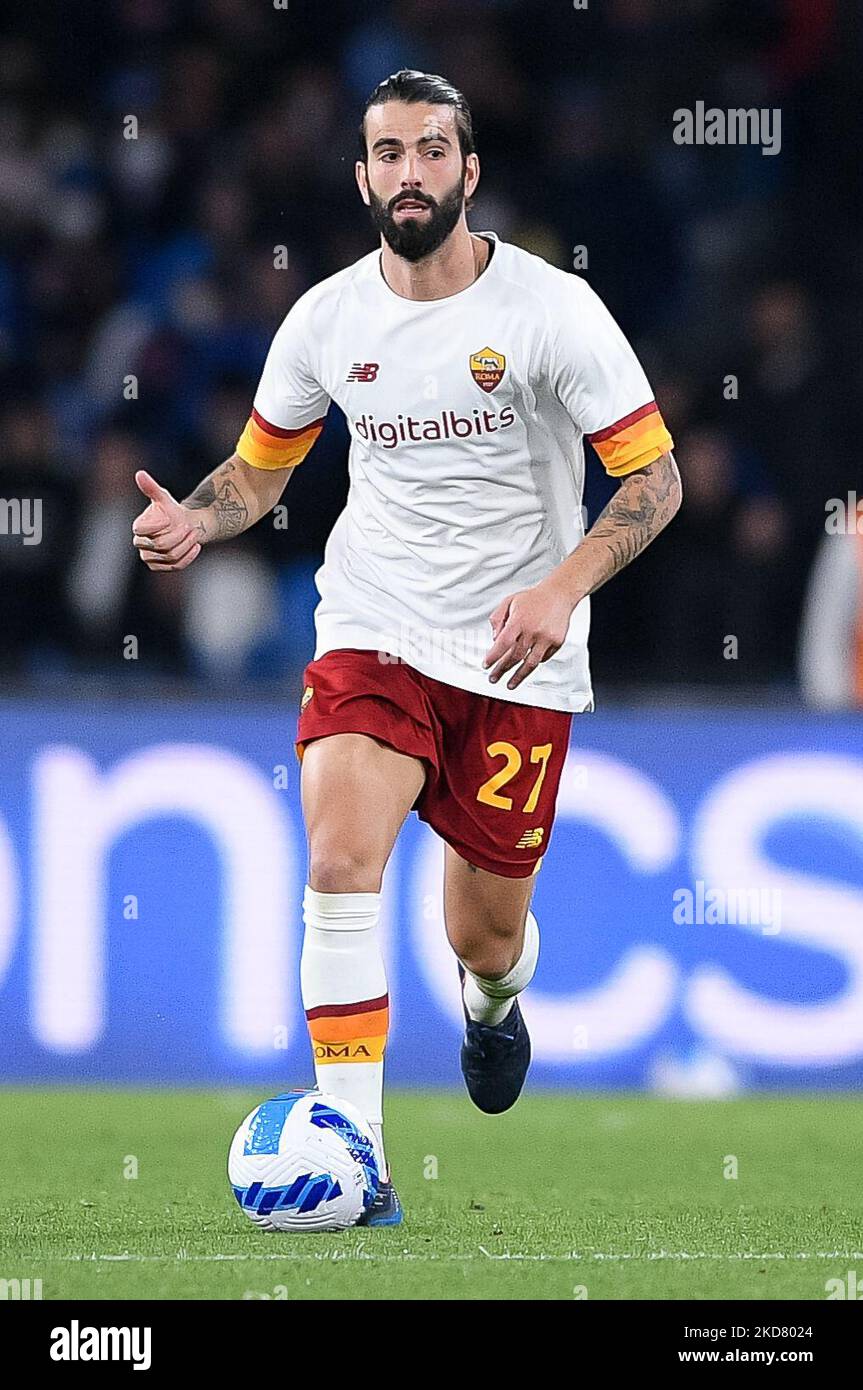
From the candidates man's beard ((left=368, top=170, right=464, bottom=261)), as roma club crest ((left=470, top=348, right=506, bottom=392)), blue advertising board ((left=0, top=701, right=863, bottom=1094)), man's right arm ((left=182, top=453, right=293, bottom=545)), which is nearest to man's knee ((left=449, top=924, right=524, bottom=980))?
man's right arm ((left=182, top=453, right=293, bottom=545))

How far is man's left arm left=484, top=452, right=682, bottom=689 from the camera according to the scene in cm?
436

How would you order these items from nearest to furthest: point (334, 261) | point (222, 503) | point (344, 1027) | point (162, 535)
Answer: point (344, 1027), point (162, 535), point (222, 503), point (334, 261)

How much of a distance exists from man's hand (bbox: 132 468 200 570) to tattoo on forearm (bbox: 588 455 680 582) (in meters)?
0.81

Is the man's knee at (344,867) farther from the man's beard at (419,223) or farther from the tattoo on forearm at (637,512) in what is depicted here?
the man's beard at (419,223)

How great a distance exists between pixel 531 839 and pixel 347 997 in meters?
0.73

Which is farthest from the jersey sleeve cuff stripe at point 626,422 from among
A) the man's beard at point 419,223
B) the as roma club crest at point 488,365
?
the man's beard at point 419,223

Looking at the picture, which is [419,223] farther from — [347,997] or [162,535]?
[347,997]

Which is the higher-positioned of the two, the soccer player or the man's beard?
the man's beard

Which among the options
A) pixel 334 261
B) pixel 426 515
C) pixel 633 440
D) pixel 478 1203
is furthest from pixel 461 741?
pixel 334 261

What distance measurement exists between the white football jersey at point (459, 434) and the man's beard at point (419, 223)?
136 mm

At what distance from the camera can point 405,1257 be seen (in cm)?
424

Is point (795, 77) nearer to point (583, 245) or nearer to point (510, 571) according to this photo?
point (583, 245)

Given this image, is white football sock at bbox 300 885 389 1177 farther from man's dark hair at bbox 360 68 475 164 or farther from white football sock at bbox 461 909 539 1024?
man's dark hair at bbox 360 68 475 164
